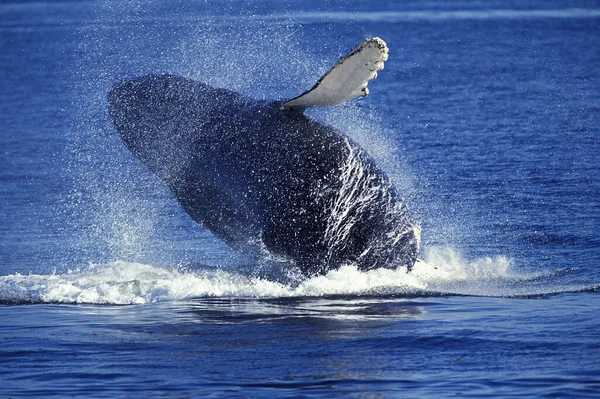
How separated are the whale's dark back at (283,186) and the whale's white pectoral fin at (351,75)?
814mm

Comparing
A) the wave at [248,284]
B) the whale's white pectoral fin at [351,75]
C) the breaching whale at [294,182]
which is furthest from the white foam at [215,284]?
the whale's white pectoral fin at [351,75]

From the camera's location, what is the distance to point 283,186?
15.1 m

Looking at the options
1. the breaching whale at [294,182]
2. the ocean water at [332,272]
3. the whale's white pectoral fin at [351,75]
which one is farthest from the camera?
the breaching whale at [294,182]

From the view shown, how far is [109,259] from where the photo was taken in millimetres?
18078

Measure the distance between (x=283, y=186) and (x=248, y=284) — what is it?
148 centimetres

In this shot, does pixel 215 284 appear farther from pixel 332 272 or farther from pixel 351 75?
pixel 351 75

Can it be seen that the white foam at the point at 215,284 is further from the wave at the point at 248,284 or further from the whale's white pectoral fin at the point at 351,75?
the whale's white pectoral fin at the point at 351,75

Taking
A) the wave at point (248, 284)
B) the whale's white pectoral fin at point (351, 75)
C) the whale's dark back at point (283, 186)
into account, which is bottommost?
the wave at point (248, 284)

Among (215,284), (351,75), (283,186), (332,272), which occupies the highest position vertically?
(351,75)

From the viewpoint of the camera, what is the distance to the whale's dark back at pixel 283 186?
15.1 metres

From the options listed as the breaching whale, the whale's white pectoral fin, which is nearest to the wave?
the breaching whale

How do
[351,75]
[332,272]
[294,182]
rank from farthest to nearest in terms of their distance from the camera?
[332,272], [294,182], [351,75]

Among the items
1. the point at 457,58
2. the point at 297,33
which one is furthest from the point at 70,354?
the point at 297,33

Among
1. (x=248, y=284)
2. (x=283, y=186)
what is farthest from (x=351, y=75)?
(x=248, y=284)
